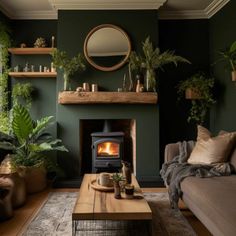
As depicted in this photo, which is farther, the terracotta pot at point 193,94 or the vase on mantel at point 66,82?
the terracotta pot at point 193,94

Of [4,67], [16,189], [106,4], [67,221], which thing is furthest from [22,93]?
[67,221]

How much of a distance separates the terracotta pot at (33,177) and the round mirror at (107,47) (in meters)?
1.82

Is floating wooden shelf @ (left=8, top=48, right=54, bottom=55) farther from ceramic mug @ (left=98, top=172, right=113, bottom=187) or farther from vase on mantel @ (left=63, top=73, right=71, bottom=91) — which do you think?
ceramic mug @ (left=98, top=172, right=113, bottom=187)

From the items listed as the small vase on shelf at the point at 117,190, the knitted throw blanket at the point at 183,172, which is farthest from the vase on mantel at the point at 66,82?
the small vase on shelf at the point at 117,190

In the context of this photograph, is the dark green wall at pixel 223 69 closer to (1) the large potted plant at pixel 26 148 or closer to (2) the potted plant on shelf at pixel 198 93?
(2) the potted plant on shelf at pixel 198 93

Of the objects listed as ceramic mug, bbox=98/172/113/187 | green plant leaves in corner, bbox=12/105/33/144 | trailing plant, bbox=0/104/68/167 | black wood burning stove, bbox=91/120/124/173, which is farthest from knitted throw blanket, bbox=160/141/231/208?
green plant leaves in corner, bbox=12/105/33/144

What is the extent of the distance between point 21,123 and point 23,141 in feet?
0.96

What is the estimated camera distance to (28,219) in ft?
9.21

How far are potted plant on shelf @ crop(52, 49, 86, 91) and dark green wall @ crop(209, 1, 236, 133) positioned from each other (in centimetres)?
214

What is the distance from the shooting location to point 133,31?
4.32 metres

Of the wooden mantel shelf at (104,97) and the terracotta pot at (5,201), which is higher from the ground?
the wooden mantel shelf at (104,97)

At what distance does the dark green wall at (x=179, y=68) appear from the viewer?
15.6 feet

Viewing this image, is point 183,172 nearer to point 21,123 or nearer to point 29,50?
point 21,123

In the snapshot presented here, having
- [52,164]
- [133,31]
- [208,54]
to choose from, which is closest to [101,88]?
[133,31]
